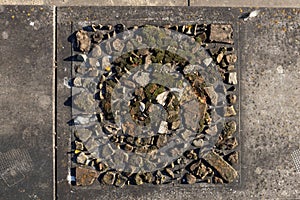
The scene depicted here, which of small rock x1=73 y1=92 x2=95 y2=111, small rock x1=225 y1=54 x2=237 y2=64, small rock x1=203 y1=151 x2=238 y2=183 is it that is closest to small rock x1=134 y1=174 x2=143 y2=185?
small rock x1=203 y1=151 x2=238 y2=183

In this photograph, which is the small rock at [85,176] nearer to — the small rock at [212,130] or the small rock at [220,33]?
the small rock at [212,130]

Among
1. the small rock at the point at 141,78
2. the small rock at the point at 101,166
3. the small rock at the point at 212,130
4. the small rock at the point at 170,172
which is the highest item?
the small rock at the point at 141,78

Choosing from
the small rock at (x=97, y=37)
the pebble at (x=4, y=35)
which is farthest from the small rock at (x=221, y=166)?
the pebble at (x=4, y=35)

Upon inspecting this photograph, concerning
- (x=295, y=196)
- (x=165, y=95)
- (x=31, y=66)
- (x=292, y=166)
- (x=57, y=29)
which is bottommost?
(x=295, y=196)

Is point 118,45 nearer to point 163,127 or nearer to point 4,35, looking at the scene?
point 163,127

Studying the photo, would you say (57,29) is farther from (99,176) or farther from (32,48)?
(99,176)

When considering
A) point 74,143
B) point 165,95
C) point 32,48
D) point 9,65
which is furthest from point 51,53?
point 165,95

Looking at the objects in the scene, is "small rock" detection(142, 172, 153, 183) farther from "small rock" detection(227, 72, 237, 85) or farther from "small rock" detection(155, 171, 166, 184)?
"small rock" detection(227, 72, 237, 85)
